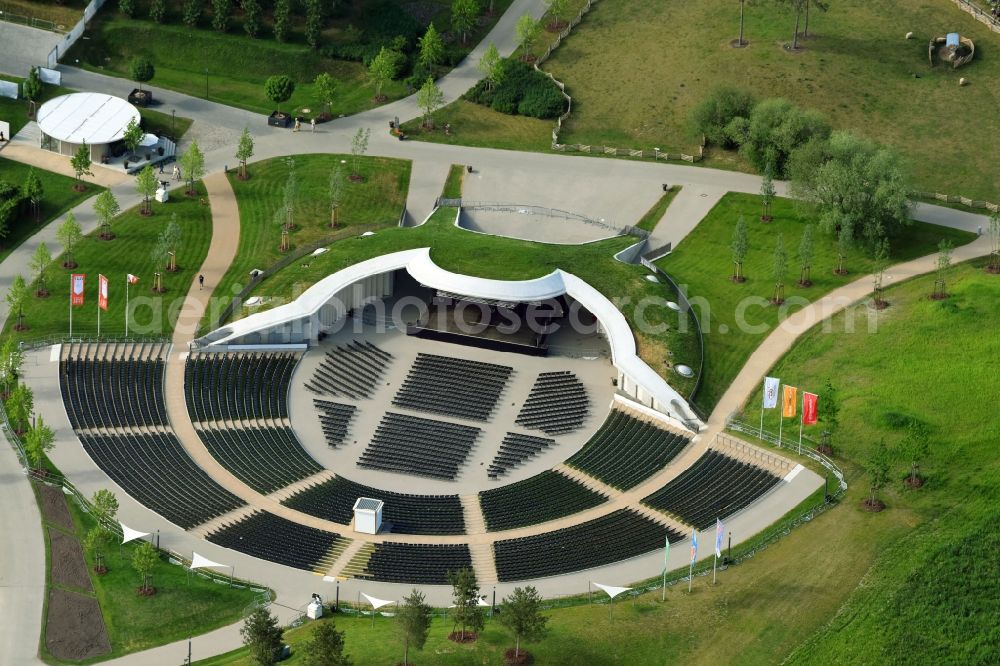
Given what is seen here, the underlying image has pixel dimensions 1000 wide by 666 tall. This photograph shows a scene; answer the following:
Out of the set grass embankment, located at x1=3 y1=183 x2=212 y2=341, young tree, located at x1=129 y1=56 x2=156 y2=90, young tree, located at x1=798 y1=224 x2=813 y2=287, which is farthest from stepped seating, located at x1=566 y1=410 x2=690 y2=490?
young tree, located at x1=129 y1=56 x2=156 y2=90

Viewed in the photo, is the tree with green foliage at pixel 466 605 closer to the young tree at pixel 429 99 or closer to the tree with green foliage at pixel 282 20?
the young tree at pixel 429 99

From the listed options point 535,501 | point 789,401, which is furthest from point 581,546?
point 789,401

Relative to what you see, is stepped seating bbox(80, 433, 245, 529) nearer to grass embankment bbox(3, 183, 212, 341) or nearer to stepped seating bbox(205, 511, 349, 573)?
stepped seating bbox(205, 511, 349, 573)

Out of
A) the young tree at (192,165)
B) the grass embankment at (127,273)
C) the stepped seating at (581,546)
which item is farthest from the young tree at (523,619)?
the young tree at (192,165)

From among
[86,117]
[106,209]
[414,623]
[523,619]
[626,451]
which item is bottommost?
[414,623]

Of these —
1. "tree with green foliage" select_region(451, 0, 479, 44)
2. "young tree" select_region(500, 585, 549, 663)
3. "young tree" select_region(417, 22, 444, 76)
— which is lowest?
"young tree" select_region(500, 585, 549, 663)

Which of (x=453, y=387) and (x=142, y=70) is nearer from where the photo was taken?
(x=453, y=387)

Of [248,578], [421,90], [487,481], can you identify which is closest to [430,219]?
[421,90]

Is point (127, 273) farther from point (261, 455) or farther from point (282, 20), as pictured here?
point (282, 20)
